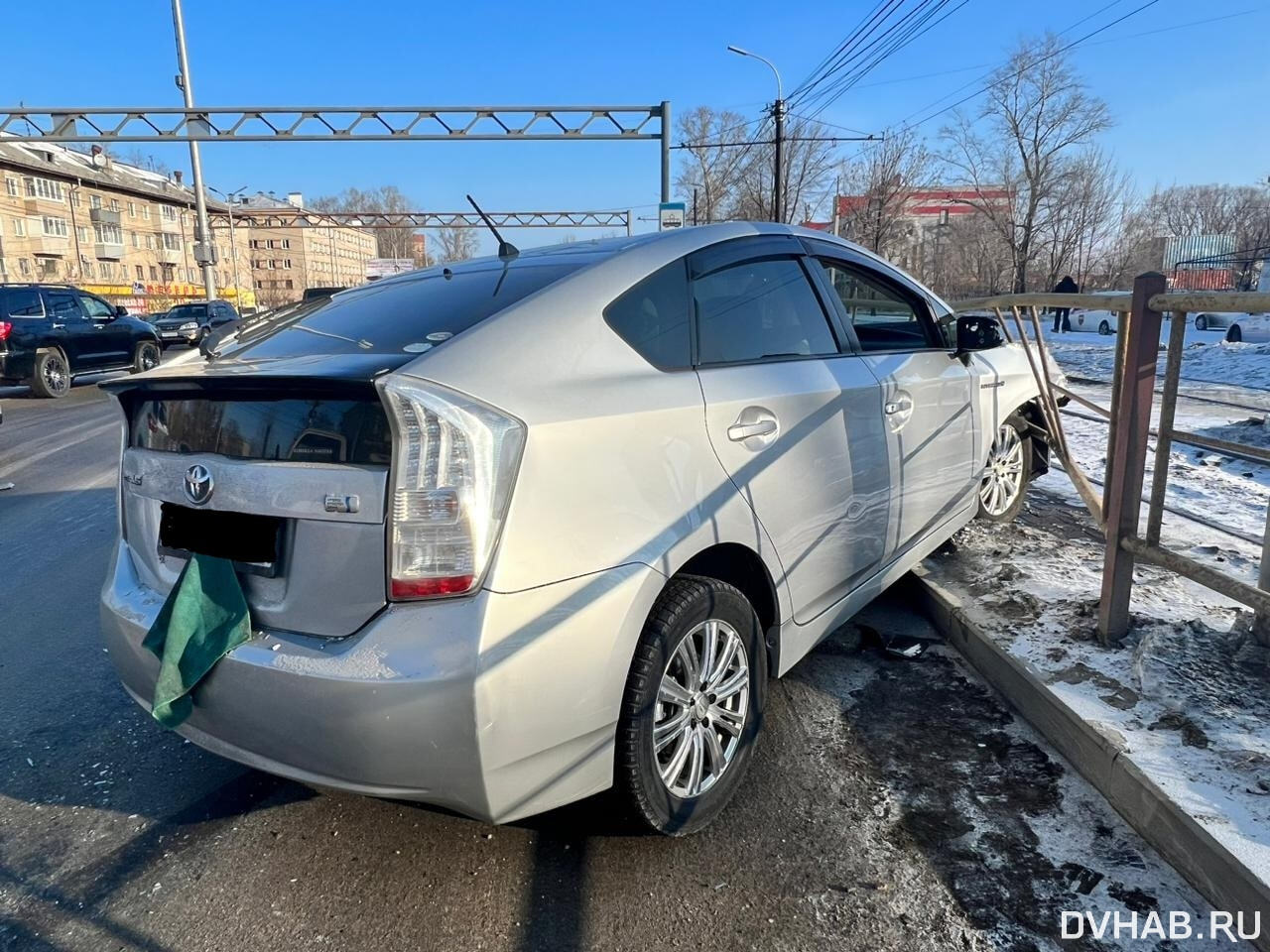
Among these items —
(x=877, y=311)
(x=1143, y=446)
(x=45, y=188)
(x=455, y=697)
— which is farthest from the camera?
(x=45, y=188)

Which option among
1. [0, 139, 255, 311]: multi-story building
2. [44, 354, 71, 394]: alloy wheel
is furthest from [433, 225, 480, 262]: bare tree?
[44, 354, 71, 394]: alloy wheel

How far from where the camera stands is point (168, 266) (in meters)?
76.6

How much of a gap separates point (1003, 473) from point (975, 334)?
1261mm

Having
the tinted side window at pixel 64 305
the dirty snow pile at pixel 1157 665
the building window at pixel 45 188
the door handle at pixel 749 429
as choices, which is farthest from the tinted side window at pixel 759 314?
the building window at pixel 45 188

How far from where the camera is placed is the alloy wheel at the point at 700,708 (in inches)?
93.4

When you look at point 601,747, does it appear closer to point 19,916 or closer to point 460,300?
point 460,300

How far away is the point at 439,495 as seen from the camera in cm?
189

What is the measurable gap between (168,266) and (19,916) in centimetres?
8752

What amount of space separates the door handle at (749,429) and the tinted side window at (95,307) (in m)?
17.2

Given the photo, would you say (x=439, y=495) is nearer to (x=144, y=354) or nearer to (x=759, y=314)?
(x=759, y=314)

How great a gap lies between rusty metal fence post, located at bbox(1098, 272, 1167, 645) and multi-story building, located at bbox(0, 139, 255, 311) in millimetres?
52273

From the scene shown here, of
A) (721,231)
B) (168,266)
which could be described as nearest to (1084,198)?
(721,231)

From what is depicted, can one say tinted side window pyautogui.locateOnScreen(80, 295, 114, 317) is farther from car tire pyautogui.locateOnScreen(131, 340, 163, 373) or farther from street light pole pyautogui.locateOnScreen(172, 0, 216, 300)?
street light pole pyautogui.locateOnScreen(172, 0, 216, 300)

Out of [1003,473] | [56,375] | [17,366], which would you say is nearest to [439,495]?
[1003,473]
